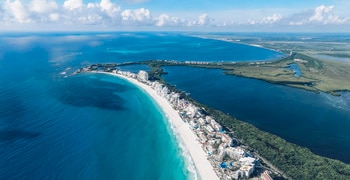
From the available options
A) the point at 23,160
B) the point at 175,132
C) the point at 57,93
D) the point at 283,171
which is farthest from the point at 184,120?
the point at 57,93

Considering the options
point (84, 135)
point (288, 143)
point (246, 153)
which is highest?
point (246, 153)

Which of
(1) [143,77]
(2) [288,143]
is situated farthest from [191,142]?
(1) [143,77]

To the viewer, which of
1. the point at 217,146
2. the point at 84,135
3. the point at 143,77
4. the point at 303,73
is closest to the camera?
the point at 217,146

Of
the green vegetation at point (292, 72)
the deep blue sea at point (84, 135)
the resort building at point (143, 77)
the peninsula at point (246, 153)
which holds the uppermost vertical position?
the green vegetation at point (292, 72)

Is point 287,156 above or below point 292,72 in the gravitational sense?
below

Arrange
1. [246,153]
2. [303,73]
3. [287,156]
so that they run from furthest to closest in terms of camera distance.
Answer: [303,73]
[287,156]
[246,153]

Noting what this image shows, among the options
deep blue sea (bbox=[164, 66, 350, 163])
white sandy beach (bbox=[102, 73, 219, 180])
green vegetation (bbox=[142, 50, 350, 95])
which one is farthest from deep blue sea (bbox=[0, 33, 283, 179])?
green vegetation (bbox=[142, 50, 350, 95])

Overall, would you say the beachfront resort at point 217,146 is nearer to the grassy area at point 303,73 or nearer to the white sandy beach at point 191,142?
the white sandy beach at point 191,142

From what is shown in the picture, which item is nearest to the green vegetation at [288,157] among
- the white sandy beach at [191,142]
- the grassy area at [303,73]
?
the white sandy beach at [191,142]

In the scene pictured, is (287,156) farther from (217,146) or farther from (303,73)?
(303,73)
